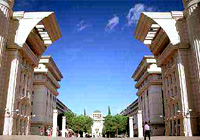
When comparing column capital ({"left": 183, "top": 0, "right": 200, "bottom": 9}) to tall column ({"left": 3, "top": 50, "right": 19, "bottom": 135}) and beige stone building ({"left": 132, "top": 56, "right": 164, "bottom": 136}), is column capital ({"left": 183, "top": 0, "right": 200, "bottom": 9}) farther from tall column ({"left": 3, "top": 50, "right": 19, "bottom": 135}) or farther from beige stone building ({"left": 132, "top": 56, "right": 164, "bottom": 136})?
beige stone building ({"left": 132, "top": 56, "right": 164, "bottom": 136})

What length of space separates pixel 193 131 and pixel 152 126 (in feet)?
89.3

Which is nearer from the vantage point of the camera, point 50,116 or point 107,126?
point 50,116

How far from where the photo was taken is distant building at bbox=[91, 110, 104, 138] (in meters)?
140

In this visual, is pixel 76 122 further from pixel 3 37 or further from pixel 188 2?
pixel 188 2

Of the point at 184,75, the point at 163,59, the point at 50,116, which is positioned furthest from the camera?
the point at 50,116

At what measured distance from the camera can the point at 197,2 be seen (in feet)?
97.6

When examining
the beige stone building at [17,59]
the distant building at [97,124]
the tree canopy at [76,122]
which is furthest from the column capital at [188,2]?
the distant building at [97,124]

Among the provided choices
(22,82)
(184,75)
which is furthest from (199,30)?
(22,82)

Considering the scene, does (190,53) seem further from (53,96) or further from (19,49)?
(53,96)

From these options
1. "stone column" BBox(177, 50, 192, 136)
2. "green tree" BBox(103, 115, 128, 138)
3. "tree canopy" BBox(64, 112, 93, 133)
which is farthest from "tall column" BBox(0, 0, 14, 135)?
"green tree" BBox(103, 115, 128, 138)

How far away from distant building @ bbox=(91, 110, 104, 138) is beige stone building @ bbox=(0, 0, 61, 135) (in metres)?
105

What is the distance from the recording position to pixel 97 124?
14588 cm

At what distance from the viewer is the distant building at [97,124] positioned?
458ft

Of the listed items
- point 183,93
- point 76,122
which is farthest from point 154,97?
point 76,122
